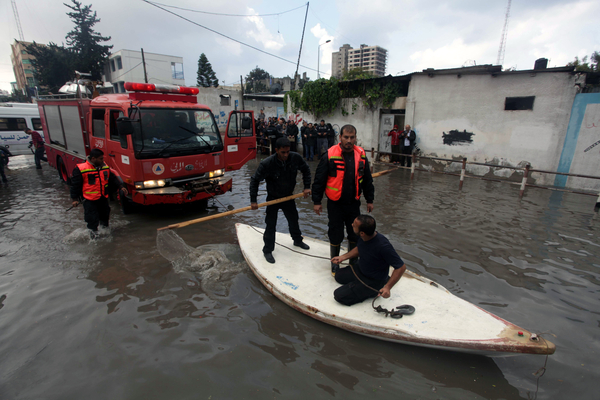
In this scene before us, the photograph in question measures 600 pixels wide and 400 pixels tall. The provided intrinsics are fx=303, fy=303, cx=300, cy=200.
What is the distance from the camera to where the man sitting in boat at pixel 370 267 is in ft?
10.2

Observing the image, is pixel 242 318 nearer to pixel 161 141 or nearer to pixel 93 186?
pixel 93 186

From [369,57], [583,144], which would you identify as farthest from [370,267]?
[369,57]

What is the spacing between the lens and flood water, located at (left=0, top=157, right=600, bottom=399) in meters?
2.70

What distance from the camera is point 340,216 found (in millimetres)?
4090

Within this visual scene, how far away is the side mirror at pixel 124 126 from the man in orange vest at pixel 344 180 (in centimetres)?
359

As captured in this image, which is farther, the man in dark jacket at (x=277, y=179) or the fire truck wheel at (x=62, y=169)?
the fire truck wheel at (x=62, y=169)

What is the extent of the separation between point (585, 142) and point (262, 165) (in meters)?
10.4

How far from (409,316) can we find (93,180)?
5541 millimetres

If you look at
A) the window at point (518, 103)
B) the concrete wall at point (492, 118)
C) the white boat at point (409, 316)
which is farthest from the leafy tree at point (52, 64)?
the white boat at point (409, 316)

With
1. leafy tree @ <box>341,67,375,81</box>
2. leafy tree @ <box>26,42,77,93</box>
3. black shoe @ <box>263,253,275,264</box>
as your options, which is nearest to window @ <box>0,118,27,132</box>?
leafy tree @ <box>341,67,375,81</box>

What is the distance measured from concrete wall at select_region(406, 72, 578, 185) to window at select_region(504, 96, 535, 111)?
0.12 m

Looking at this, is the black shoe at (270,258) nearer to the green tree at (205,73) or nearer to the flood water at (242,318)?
the flood water at (242,318)

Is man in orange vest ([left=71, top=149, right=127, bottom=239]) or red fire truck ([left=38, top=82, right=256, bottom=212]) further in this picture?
red fire truck ([left=38, top=82, right=256, bottom=212])

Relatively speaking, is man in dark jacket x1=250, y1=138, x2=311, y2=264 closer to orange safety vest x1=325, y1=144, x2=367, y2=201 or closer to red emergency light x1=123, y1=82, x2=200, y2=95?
orange safety vest x1=325, y1=144, x2=367, y2=201
